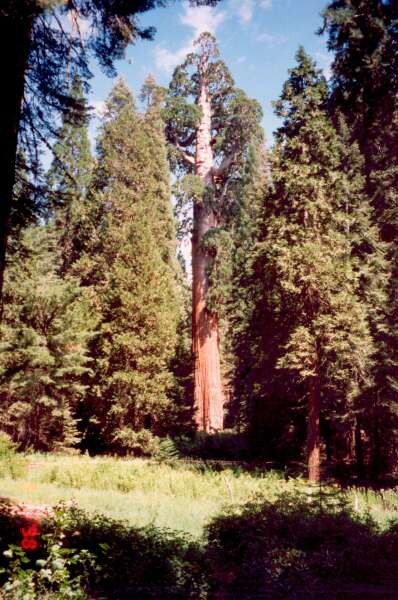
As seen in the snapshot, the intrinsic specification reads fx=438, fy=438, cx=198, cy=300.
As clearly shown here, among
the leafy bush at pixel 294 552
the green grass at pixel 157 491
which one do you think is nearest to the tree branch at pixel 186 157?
the green grass at pixel 157 491

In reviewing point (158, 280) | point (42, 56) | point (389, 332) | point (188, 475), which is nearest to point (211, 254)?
point (158, 280)

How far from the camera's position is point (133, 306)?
754 inches

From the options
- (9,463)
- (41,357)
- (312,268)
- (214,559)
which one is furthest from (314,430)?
Result: (41,357)

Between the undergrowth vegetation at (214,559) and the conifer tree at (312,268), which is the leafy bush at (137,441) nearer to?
the conifer tree at (312,268)

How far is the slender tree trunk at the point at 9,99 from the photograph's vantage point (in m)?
4.12

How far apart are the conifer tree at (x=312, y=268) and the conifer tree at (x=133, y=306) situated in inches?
250

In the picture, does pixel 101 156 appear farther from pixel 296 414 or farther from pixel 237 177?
pixel 296 414

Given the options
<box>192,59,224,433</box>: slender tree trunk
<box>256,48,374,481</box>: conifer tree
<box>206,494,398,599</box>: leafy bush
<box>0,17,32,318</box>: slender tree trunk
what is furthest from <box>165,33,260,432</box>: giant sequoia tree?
<box>0,17,32,318</box>: slender tree trunk

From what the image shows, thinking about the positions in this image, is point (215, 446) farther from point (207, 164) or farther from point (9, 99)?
point (9, 99)

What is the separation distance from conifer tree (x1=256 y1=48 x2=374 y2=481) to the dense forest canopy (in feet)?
0.19

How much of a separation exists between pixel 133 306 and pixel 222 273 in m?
4.16

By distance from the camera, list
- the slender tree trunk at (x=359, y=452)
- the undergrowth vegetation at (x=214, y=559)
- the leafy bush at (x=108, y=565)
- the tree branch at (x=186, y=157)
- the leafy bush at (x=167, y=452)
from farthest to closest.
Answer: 1. the tree branch at (x=186, y=157)
2. the slender tree trunk at (x=359, y=452)
3. the leafy bush at (x=167, y=452)
4. the undergrowth vegetation at (x=214, y=559)
5. the leafy bush at (x=108, y=565)

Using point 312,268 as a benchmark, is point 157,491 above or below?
below

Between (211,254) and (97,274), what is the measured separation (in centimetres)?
733
